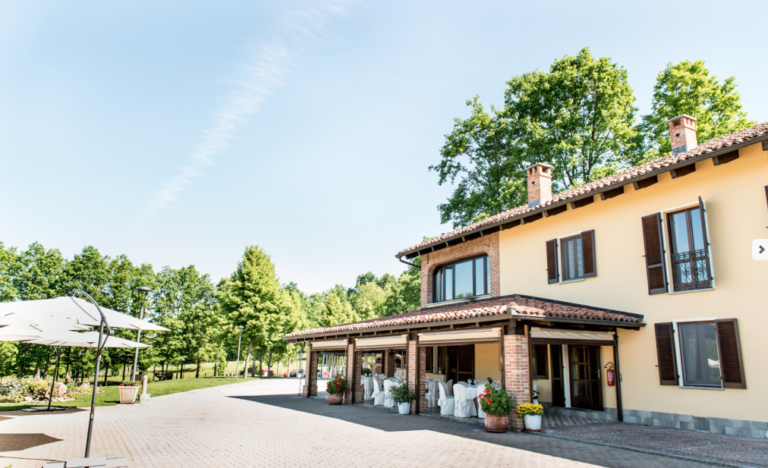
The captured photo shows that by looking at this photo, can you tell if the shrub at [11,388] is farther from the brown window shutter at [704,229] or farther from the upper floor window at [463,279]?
the brown window shutter at [704,229]

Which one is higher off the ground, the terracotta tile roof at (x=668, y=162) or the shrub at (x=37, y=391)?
the terracotta tile roof at (x=668, y=162)

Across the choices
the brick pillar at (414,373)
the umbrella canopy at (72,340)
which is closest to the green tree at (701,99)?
the brick pillar at (414,373)

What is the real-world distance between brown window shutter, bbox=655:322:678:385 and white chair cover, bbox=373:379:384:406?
8.87 m

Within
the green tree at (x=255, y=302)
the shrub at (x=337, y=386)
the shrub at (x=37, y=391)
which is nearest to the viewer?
the shrub at (x=337, y=386)

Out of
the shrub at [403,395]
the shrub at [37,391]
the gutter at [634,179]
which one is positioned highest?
the gutter at [634,179]

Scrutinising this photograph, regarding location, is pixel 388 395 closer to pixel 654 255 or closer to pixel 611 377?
pixel 611 377

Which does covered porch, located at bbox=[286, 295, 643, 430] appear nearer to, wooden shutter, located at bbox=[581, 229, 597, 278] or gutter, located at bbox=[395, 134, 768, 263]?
wooden shutter, located at bbox=[581, 229, 597, 278]

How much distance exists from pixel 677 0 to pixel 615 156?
1600 cm

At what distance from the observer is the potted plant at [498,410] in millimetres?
10164

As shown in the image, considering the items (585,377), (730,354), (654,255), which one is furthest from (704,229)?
(585,377)

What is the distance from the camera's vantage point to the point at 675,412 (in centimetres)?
1065

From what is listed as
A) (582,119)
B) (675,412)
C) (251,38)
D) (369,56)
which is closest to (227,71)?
(251,38)

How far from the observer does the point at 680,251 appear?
11172 mm

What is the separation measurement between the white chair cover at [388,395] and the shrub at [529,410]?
5580 mm
